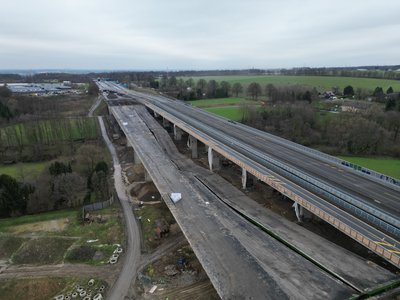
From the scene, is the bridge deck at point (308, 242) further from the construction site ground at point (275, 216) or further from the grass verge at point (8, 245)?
the grass verge at point (8, 245)

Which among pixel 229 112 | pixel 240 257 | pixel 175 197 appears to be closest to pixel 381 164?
pixel 175 197

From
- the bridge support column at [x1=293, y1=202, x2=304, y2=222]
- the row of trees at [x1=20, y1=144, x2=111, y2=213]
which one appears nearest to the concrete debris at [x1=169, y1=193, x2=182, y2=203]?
the row of trees at [x1=20, y1=144, x2=111, y2=213]

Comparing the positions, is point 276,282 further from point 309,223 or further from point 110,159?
point 110,159

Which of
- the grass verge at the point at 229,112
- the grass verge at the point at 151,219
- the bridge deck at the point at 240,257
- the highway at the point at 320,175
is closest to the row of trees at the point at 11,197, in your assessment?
the grass verge at the point at 151,219

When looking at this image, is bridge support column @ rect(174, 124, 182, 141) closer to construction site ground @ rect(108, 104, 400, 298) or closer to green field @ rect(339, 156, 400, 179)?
construction site ground @ rect(108, 104, 400, 298)

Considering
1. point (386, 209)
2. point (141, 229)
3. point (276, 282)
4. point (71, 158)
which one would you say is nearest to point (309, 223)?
point (386, 209)

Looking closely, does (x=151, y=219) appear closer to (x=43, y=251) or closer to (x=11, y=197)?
(x=43, y=251)

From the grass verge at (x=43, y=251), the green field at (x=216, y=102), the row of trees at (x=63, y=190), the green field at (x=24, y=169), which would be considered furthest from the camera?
the green field at (x=216, y=102)
